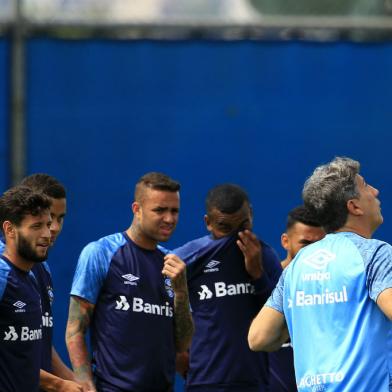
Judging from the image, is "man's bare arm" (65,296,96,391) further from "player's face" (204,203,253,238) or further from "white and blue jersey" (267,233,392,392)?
"white and blue jersey" (267,233,392,392)

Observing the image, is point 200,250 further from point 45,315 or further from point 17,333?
point 17,333

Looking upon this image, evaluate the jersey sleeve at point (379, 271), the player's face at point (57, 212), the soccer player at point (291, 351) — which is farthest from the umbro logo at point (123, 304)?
the jersey sleeve at point (379, 271)

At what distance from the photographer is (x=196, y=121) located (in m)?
8.74

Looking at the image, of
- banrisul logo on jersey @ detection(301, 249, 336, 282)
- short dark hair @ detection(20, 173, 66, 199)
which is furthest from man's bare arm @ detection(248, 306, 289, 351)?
short dark hair @ detection(20, 173, 66, 199)

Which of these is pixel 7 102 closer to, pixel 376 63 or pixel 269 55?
pixel 269 55

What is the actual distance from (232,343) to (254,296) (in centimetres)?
34

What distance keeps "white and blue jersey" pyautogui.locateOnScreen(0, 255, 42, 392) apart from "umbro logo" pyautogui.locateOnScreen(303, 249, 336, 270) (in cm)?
154

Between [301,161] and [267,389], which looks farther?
[301,161]

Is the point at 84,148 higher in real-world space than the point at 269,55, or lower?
lower

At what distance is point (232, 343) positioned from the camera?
7.01 meters

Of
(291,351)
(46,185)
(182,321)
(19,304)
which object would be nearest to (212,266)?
(182,321)

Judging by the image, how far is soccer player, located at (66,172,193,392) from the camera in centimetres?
629

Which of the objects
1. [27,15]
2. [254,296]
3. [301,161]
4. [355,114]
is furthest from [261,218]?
[27,15]

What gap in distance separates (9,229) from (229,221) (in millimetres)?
2122
